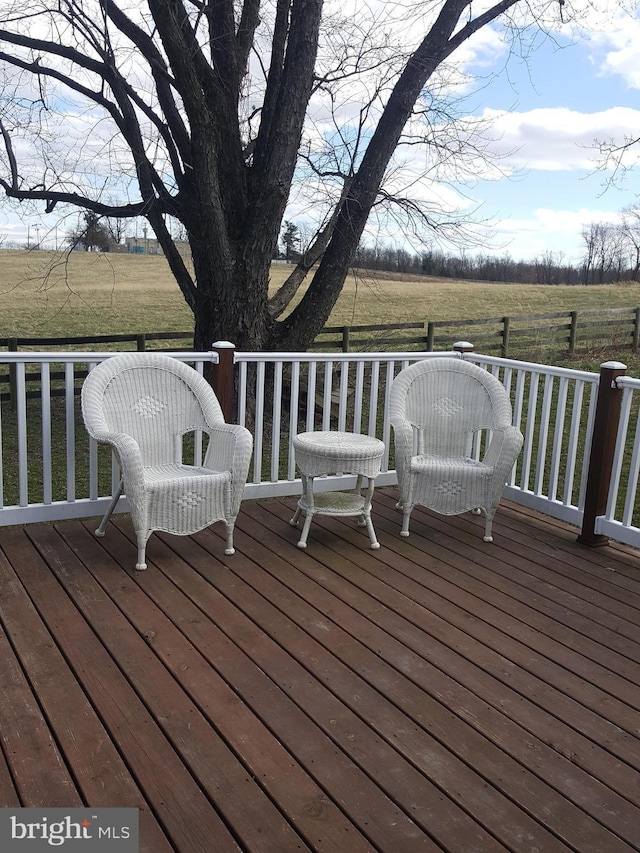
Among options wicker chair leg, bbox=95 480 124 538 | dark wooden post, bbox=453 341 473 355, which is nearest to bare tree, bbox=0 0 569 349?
dark wooden post, bbox=453 341 473 355

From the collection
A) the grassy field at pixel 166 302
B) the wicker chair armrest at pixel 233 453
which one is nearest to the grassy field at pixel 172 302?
the grassy field at pixel 166 302

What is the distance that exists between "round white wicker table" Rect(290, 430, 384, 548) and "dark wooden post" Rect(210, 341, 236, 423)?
19.6 inches

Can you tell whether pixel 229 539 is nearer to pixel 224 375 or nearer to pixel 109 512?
pixel 109 512

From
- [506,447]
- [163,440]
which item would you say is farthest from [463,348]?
[163,440]

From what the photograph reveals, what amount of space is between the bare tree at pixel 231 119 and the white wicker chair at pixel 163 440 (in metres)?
2.61

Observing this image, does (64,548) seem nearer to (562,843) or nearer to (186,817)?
(186,817)

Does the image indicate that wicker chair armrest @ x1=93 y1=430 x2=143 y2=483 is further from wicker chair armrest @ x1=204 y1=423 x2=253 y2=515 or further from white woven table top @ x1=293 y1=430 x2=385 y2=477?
white woven table top @ x1=293 y1=430 x2=385 y2=477

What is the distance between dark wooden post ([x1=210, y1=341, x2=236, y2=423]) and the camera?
421cm

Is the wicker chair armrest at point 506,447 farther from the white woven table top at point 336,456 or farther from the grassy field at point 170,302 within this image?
the grassy field at point 170,302

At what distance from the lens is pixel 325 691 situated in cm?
253

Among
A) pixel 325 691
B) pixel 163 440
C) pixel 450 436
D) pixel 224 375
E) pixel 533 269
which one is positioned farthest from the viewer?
pixel 533 269

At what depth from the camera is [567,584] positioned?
11.7 ft

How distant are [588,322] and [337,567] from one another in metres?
9.96

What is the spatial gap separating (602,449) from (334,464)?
1382mm
